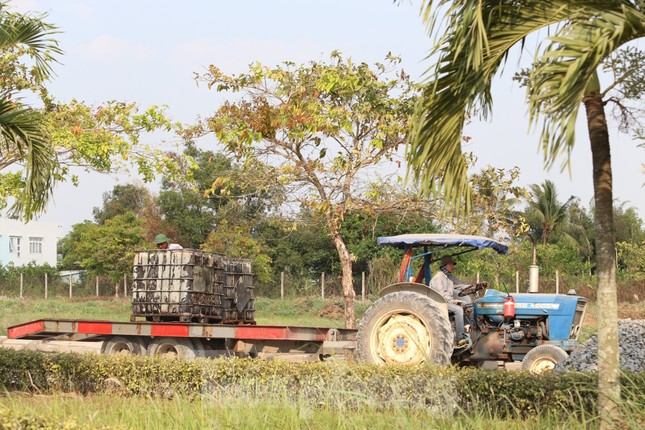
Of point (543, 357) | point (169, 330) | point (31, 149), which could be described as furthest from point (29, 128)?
point (543, 357)

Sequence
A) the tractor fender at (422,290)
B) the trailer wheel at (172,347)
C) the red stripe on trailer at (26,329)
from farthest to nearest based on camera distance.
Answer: the red stripe on trailer at (26,329)
the trailer wheel at (172,347)
the tractor fender at (422,290)

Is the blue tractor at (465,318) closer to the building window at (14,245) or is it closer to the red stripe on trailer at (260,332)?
the red stripe on trailer at (260,332)

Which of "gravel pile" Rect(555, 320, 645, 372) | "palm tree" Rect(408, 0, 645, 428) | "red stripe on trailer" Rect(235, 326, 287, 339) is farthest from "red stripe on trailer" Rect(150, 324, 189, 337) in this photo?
"palm tree" Rect(408, 0, 645, 428)

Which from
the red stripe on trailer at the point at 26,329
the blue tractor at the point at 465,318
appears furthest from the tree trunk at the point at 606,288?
the red stripe on trailer at the point at 26,329

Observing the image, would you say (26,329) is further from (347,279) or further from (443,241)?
(443,241)

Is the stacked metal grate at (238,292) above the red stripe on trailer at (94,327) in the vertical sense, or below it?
above

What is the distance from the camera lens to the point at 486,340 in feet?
46.4

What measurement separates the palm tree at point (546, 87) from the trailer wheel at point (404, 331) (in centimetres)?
555

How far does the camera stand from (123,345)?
16.3 m

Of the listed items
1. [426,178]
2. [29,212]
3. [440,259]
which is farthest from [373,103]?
[426,178]

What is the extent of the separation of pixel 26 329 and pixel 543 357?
9.10m

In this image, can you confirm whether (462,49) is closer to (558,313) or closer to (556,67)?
(556,67)

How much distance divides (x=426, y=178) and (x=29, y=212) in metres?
7.29

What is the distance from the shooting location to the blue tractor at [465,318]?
42.5ft
